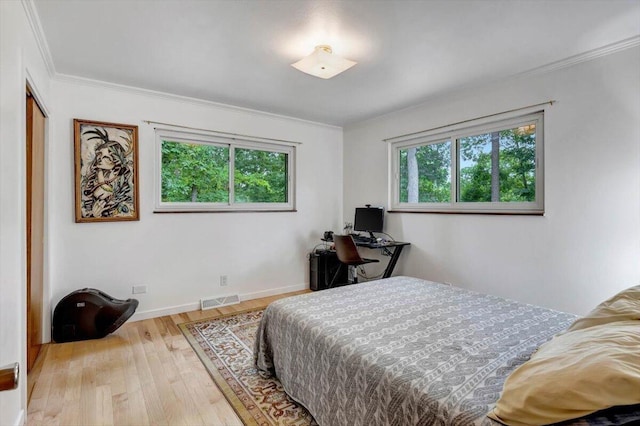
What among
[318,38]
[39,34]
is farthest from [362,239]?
[39,34]

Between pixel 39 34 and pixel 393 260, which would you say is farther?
pixel 393 260

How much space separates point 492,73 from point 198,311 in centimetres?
379

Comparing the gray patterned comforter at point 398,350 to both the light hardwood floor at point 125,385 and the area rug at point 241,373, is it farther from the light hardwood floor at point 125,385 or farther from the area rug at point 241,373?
the light hardwood floor at point 125,385

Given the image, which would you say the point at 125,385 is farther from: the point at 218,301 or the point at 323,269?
the point at 323,269

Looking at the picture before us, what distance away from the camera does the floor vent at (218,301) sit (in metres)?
3.61

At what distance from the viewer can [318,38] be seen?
2268 millimetres

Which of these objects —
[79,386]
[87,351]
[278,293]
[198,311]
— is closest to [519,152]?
[278,293]

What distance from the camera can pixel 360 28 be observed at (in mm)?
2135

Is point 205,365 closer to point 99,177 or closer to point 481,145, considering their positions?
point 99,177

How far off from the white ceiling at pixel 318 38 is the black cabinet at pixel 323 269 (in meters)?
2.13

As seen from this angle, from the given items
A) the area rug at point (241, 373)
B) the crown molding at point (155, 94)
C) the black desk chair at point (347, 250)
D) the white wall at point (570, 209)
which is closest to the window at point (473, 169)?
the white wall at point (570, 209)

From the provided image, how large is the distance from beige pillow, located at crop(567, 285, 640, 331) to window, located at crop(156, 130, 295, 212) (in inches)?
133

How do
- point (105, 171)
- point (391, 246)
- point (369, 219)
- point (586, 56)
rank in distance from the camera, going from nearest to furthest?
point (586, 56) < point (105, 171) < point (391, 246) < point (369, 219)

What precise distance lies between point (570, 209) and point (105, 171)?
416 cm
